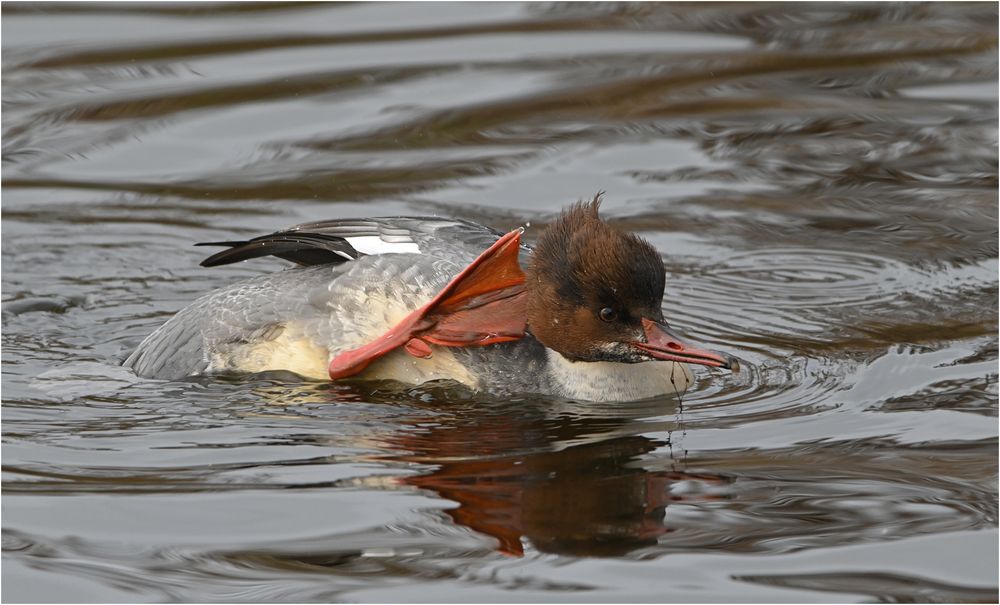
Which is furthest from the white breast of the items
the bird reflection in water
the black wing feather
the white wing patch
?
the black wing feather

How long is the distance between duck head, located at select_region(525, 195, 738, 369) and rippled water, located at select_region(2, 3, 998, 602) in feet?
0.92

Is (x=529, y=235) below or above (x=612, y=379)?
above

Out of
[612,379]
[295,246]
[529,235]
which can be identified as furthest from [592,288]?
[529,235]

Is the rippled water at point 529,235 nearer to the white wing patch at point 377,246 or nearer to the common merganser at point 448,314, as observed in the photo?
the common merganser at point 448,314

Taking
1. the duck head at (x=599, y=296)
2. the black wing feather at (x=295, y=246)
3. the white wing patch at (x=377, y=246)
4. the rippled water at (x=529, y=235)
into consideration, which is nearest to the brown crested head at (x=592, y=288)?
the duck head at (x=599, y=296)

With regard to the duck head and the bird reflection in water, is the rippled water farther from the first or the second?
the duck head

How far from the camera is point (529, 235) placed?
912 centimetres

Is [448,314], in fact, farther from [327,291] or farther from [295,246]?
[295,246]

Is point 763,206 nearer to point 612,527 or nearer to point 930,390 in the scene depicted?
point 930,390

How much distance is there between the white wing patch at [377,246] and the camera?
22.5 ft

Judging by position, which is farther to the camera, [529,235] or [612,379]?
[529,235]

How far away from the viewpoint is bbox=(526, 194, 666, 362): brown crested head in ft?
20.2

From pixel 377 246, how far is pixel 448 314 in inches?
21.1

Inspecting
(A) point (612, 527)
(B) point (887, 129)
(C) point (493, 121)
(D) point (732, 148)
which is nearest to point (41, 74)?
(C) point (493, 121)
